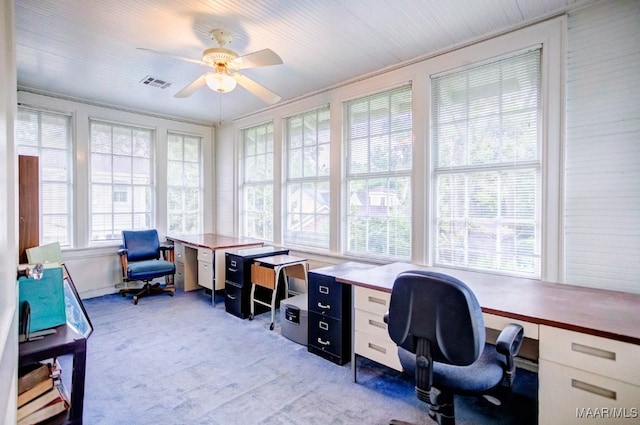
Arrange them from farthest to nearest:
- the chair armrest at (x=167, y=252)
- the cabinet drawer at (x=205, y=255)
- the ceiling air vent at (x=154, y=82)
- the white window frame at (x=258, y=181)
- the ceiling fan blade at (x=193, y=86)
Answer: the white window frame at (x=258, y=181), the chair armrest at (x=167, y=252), the cabinet drawer at (x=205, y=255), the ceiling air vent at (x=154, y=82), the ceiling fan blade at (x=193, y=86)

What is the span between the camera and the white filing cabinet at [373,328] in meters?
2.23

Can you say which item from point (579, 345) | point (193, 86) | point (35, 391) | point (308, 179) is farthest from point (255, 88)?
point (579, 345)

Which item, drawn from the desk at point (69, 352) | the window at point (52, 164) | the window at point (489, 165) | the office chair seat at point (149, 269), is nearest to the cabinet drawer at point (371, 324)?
the window at point (489, 165)

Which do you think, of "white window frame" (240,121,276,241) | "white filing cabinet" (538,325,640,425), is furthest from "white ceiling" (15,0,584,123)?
"white filing cabinet" (538,325,640,425)

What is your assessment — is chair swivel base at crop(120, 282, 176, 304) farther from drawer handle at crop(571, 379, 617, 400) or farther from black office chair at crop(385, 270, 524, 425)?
drawer handle at crop(571, 379, 617, 400)

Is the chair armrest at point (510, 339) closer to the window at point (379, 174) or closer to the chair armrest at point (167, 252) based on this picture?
the window at point (379, 174)

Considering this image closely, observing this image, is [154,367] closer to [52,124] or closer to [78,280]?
[78,280]

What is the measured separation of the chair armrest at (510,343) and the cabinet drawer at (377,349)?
0.73 m

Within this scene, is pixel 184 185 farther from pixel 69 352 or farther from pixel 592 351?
pixel 592 351

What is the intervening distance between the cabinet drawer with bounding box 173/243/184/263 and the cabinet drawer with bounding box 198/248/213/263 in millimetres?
580

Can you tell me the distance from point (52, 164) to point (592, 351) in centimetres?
575

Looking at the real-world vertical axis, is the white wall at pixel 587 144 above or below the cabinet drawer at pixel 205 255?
above

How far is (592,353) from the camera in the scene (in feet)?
4.77

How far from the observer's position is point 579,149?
7.73 ft
